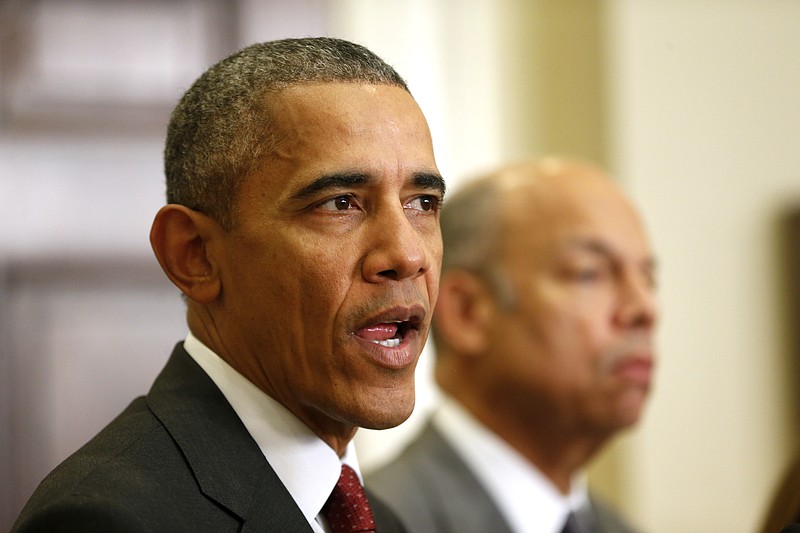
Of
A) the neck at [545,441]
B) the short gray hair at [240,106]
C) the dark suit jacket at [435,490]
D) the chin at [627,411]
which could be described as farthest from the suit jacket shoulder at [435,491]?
the short gray hair at [240,106]

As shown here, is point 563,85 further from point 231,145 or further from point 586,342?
point 231,145

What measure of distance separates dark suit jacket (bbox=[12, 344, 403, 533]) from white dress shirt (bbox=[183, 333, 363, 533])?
18 millimetres

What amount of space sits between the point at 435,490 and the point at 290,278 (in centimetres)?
122

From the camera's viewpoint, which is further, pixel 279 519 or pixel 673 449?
pixel 673 449

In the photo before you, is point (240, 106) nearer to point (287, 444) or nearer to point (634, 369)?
point (287, 444)

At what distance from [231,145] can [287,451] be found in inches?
14.8

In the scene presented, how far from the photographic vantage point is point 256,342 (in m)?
1.45

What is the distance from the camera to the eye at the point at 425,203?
1465mm

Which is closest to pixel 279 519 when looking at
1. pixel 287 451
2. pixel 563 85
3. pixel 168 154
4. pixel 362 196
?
pixel 287 451

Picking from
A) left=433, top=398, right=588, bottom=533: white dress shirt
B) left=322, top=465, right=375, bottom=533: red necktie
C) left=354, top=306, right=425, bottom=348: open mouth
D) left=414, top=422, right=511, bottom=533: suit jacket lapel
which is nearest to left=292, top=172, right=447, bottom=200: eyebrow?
left=354, top=306, right=425, bottom=348: open mouth

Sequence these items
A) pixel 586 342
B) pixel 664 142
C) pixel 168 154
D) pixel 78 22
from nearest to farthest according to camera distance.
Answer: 1. pixel 168 154
2. pixel 586 342
3. pixel 78 22
4. pixel 664 142

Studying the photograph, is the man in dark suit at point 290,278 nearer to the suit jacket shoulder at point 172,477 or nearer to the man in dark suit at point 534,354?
the suit jacket shoulder at point 172,477

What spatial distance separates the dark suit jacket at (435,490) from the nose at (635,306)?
46cm

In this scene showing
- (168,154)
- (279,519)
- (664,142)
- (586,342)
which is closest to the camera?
(279,519)
